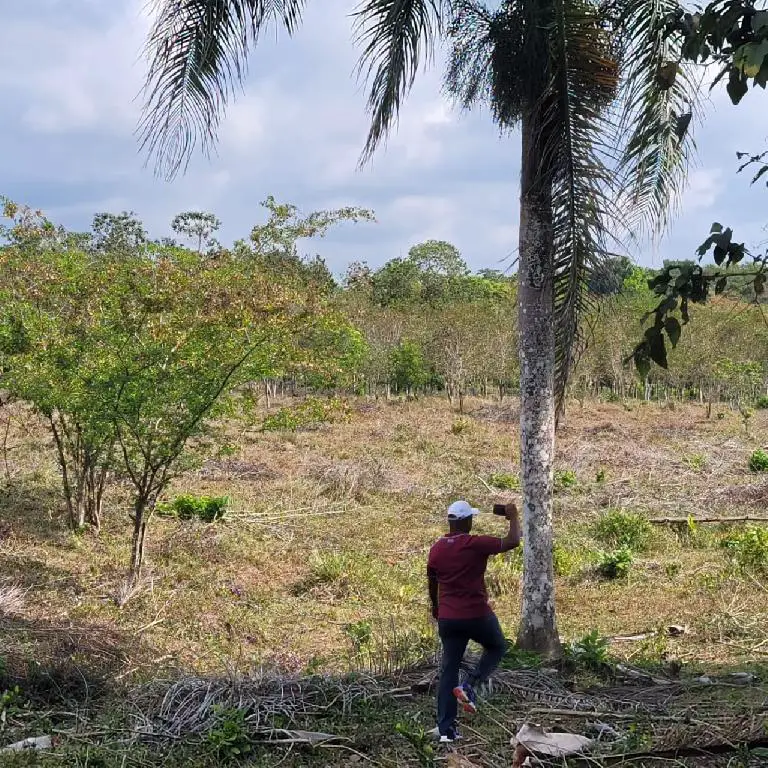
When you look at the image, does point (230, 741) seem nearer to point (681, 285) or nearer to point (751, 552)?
point (681, 285)

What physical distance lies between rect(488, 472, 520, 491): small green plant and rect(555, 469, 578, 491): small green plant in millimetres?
832

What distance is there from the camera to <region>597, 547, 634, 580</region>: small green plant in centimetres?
1035

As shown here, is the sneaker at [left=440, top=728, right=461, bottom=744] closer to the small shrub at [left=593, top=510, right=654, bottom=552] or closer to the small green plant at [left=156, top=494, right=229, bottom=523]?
the small shrub at [left=593, top=510, right=654, bottom=552]

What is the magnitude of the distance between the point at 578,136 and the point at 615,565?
6.42 metres

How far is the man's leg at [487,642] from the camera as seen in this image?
428 centimetres

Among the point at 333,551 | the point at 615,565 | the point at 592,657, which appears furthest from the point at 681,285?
the point at 333,551

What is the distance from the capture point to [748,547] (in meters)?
10.3

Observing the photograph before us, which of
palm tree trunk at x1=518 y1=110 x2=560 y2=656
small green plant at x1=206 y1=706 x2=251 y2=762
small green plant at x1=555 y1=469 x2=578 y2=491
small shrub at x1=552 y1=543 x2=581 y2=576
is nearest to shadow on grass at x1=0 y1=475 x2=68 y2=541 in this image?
small shrub at x1=552 y1=543 x2=581 y2=576

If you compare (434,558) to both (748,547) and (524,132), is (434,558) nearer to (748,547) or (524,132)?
(524,132)

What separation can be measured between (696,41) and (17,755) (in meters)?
4.60

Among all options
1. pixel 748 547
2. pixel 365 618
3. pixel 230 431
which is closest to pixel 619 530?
pixel 748 547

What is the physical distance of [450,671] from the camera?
4254mm

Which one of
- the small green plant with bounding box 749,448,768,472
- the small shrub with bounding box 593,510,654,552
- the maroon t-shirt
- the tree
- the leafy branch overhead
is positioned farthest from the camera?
the small green plant with bounding box 749,448,768,472

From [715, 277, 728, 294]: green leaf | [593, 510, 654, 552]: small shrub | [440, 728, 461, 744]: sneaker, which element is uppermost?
[715, 277, 728, 294]: green leaf
